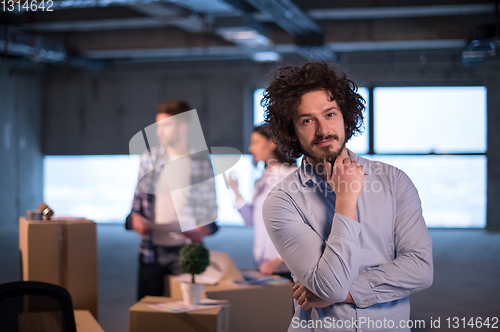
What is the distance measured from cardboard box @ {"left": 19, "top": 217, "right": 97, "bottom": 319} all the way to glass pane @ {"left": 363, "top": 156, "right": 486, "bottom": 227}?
22.7 feet

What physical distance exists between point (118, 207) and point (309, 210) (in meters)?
8.76

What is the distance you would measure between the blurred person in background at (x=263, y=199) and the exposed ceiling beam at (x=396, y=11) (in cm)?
329

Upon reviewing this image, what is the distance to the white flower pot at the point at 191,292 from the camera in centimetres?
206

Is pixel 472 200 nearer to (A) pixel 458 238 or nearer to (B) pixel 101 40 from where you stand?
(A) pixel 458 238

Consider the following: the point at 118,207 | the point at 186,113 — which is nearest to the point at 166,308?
the point at 186,113

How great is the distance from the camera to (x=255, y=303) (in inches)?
90.4

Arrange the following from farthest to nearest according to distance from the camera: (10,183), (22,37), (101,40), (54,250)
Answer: (10,183) → (101,40) → (22,37) → (54,250)

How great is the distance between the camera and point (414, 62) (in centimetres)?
802

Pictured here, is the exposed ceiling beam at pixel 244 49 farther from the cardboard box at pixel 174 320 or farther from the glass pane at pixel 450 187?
the cardboard box at pixel 174 320

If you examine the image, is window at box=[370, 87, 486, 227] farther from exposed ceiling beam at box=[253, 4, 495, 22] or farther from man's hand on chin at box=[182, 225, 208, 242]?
man's hand on chin at box=[182, 225, 208, 242]

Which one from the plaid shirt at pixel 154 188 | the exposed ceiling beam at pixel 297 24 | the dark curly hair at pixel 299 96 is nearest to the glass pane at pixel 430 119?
the exposed ceiling beam at pixel 297 24

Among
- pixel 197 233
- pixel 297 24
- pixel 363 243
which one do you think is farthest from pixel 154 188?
pixel 297 24

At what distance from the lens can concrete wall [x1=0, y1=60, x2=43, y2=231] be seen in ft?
27.5

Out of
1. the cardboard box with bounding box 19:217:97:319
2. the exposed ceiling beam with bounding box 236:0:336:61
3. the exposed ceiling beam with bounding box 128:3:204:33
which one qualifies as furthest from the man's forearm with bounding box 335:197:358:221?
the exposed ceiling beam with bounding box 128:3:204:33
